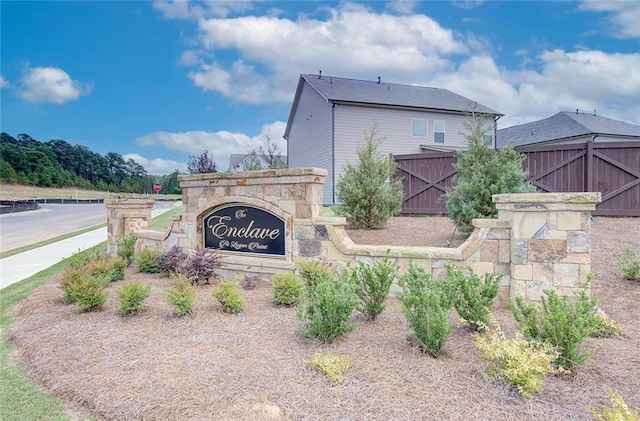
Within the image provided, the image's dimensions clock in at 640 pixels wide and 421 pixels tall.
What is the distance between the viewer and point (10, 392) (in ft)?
9.09

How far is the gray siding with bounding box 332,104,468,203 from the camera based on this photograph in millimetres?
17062

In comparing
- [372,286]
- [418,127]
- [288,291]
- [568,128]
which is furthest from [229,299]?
[568,128]

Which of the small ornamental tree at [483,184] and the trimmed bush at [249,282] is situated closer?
the trimmed bush at [249,282]

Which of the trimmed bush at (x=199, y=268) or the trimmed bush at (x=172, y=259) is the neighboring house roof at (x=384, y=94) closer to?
the trimmed bush at (x=172, y=259)

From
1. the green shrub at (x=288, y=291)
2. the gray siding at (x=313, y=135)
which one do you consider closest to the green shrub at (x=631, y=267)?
the green shrub at (x=288, y=291)

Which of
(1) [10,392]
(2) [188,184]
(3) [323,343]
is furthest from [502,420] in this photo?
(2) [188,184]

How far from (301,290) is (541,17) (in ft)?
34.6

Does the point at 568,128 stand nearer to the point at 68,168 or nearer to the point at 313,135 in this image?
the point at 313,135

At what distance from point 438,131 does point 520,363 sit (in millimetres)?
18117

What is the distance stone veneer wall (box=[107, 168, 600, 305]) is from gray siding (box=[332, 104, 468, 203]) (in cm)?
1078

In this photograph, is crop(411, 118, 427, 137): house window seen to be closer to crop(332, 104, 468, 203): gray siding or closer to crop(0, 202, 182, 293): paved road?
crop(332, 104, 468, 203): gray siding

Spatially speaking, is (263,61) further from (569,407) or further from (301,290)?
(569,407)

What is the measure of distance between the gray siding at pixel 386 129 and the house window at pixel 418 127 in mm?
161

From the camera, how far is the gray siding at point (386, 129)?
17062 mm
